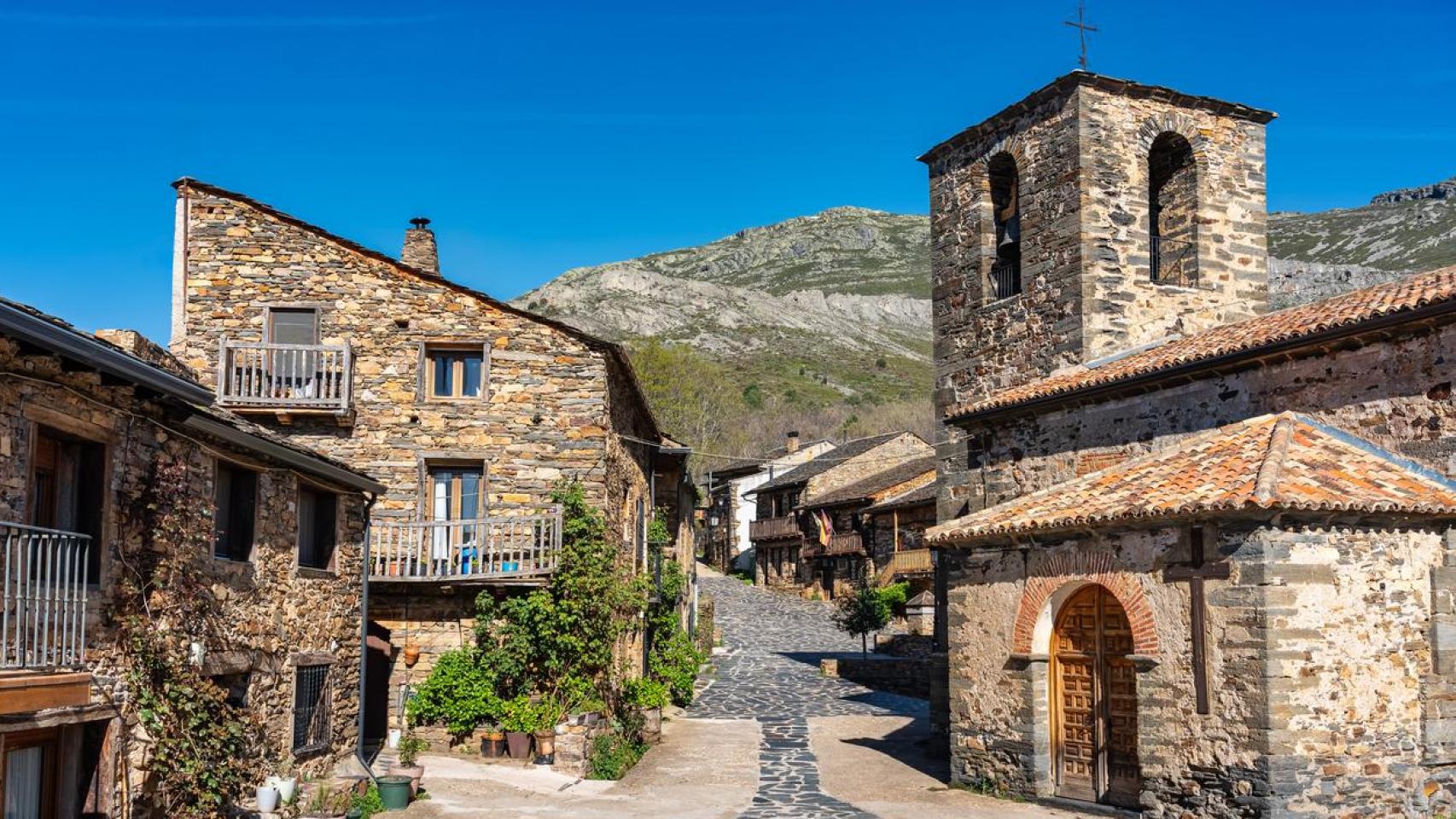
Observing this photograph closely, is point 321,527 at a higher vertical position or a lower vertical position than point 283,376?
lower

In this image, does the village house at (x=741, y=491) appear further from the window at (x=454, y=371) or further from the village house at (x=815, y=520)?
the window at (x=454, y=371)

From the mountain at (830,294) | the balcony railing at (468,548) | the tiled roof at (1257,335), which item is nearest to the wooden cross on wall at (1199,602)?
the tiled roof at (1257,335)

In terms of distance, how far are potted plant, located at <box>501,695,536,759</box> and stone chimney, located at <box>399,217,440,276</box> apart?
7.90m

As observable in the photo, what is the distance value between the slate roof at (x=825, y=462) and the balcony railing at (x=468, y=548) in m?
32.5

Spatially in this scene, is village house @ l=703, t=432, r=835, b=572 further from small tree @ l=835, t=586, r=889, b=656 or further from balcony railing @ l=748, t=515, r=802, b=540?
small tree @ l=835, t=586, r=889, b=656

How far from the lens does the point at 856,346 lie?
376ft

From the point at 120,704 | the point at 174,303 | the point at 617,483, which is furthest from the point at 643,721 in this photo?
the point at 120,704

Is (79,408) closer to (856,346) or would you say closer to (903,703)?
(903,703)

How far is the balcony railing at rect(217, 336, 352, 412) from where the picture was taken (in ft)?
61.9

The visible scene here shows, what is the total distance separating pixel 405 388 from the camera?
760 inches

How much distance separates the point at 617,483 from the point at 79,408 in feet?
39.0

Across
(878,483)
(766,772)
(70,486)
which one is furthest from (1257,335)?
(878,483)

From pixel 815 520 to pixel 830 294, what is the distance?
87.6 m

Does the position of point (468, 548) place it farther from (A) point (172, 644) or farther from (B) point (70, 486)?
(B) point (70, 486)
